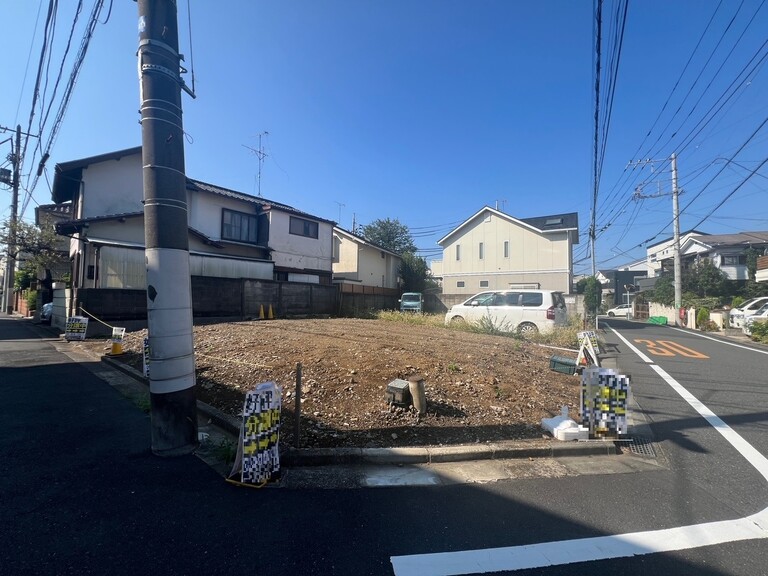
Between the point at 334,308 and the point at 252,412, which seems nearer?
the point at 252,412

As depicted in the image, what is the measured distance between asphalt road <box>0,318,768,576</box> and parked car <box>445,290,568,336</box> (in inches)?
295

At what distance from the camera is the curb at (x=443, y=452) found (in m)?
3.43

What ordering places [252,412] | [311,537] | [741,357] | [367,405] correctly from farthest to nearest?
1. [741,357]
2. [367,405]
3. [252,412]
4. [311,537]

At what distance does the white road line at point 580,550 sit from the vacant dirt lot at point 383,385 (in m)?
1.56

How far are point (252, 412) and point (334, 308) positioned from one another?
1574cm

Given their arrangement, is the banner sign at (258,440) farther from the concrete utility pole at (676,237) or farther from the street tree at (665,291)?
the street tree at (665,291)

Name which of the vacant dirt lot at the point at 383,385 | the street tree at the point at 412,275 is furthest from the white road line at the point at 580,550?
the street tree at the point at 412,275

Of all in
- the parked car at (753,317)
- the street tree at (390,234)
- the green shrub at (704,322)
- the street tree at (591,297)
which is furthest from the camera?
the street tree at (390,234)

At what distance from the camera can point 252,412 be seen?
3035mm

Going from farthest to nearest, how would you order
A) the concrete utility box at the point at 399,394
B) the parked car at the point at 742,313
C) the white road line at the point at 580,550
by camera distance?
1. the parked car at the point at 742,313
2. the concrete utility box at the point at 399,394
3. the white road line at the point at 580,550

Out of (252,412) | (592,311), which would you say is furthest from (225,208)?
(592,311)

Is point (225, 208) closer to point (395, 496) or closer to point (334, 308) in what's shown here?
point (334, 308)

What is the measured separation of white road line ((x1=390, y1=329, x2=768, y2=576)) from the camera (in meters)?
2.13

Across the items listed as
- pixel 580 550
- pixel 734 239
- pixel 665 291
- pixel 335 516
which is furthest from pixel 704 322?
pixel 335 516
